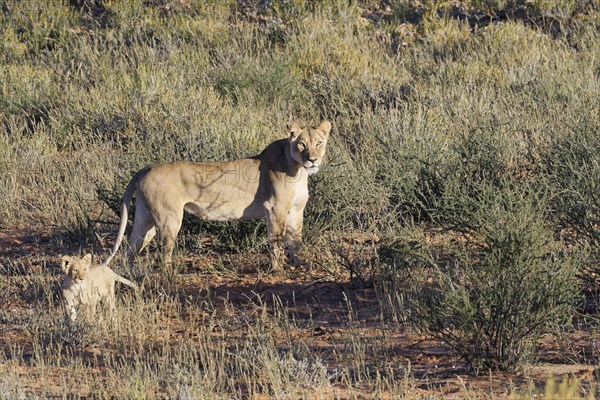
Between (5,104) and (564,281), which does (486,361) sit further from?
(5,104)

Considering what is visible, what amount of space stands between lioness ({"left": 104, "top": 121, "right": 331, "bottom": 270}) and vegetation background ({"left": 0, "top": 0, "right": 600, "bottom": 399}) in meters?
0.33

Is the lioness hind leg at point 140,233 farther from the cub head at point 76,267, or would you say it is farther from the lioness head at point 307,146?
the lioness head at point 307,146

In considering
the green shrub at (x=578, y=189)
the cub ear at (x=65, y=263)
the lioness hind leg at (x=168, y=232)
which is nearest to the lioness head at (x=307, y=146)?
the lioness hind leg at (x=168, y=232)

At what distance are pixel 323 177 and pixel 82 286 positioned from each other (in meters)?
2.91

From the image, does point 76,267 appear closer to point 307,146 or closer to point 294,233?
point 294,233

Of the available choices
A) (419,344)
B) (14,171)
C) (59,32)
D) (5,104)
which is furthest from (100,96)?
(419,344)

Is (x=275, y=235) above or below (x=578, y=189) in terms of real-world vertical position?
below

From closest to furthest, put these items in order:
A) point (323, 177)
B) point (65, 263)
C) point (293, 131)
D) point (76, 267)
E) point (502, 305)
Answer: point (502, 305) < point (76, 267) < point (65, 263) < point (293, 131) < point (323, 177)

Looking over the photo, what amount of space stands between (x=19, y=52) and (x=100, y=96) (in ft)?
11.1

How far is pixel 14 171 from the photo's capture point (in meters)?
12.3

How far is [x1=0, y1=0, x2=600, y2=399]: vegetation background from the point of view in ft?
20.9

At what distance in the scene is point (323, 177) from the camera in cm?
981

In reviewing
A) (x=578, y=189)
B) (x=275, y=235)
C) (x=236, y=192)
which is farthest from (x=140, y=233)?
(x=578, y=189)

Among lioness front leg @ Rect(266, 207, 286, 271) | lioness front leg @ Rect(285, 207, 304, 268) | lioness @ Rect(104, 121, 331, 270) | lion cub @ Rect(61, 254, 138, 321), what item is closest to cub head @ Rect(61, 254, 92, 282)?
lion cub @ Rect(61, 254, 138, 321)
